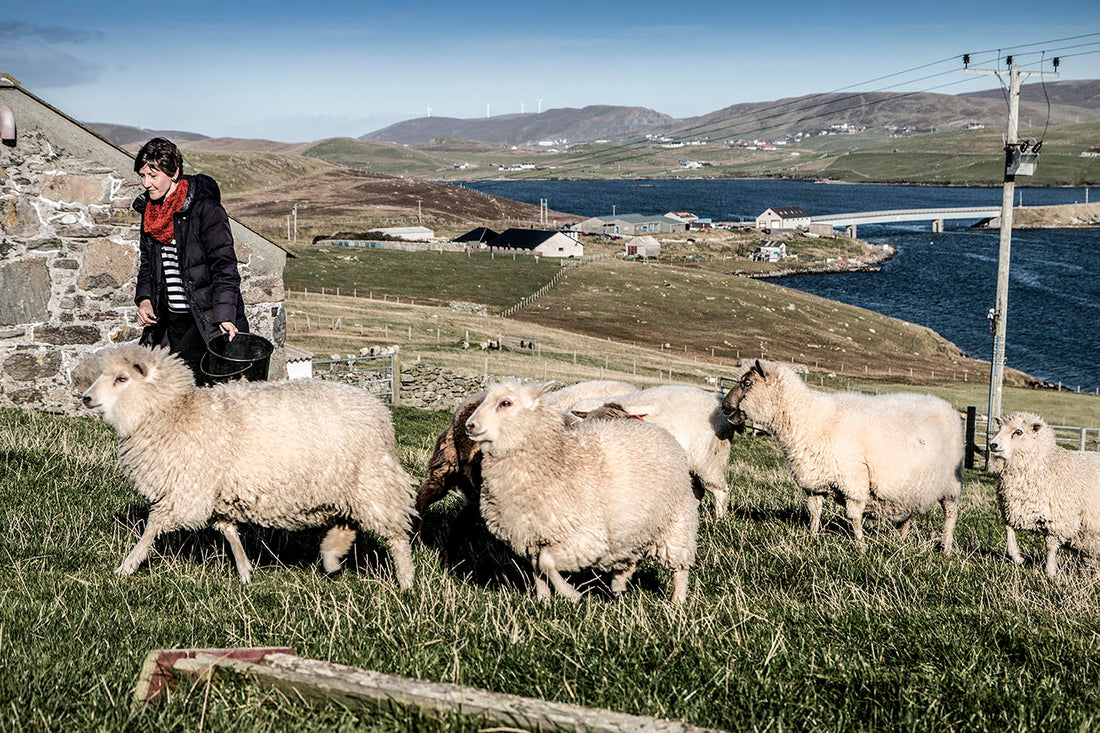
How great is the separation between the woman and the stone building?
23.5 ft

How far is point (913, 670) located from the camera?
4.43m

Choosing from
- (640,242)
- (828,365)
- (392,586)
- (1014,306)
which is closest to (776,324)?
(828,365)

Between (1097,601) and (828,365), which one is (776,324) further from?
(1097,601)

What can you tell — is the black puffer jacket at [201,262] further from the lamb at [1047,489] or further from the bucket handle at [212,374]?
the lamb at [1047,489]

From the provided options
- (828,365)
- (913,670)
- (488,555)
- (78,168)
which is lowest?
(828,365)

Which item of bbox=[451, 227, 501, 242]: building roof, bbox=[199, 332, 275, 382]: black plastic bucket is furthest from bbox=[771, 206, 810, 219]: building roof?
bbox=[199, 332, 275, 382]: black plastic bucket

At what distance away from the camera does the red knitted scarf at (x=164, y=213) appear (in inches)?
282

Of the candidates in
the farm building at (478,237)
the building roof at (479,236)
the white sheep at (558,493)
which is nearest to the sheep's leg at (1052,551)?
the white sheep at (558,493)

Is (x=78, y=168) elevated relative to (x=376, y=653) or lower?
Result: elevated

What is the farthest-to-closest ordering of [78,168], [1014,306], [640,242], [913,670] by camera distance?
[640,242]
[1014,306]
[78,168]
[913,670]

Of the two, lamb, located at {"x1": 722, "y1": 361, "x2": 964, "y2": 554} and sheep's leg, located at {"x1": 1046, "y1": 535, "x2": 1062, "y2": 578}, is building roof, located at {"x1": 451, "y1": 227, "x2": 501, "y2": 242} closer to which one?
lamb, located at {"x1": 722, "y1": 361, "x2": 964, "y2": 554}

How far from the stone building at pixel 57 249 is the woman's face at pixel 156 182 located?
750 cm

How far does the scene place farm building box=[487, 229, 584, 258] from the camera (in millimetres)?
128375

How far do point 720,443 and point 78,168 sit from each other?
10.8 metres
